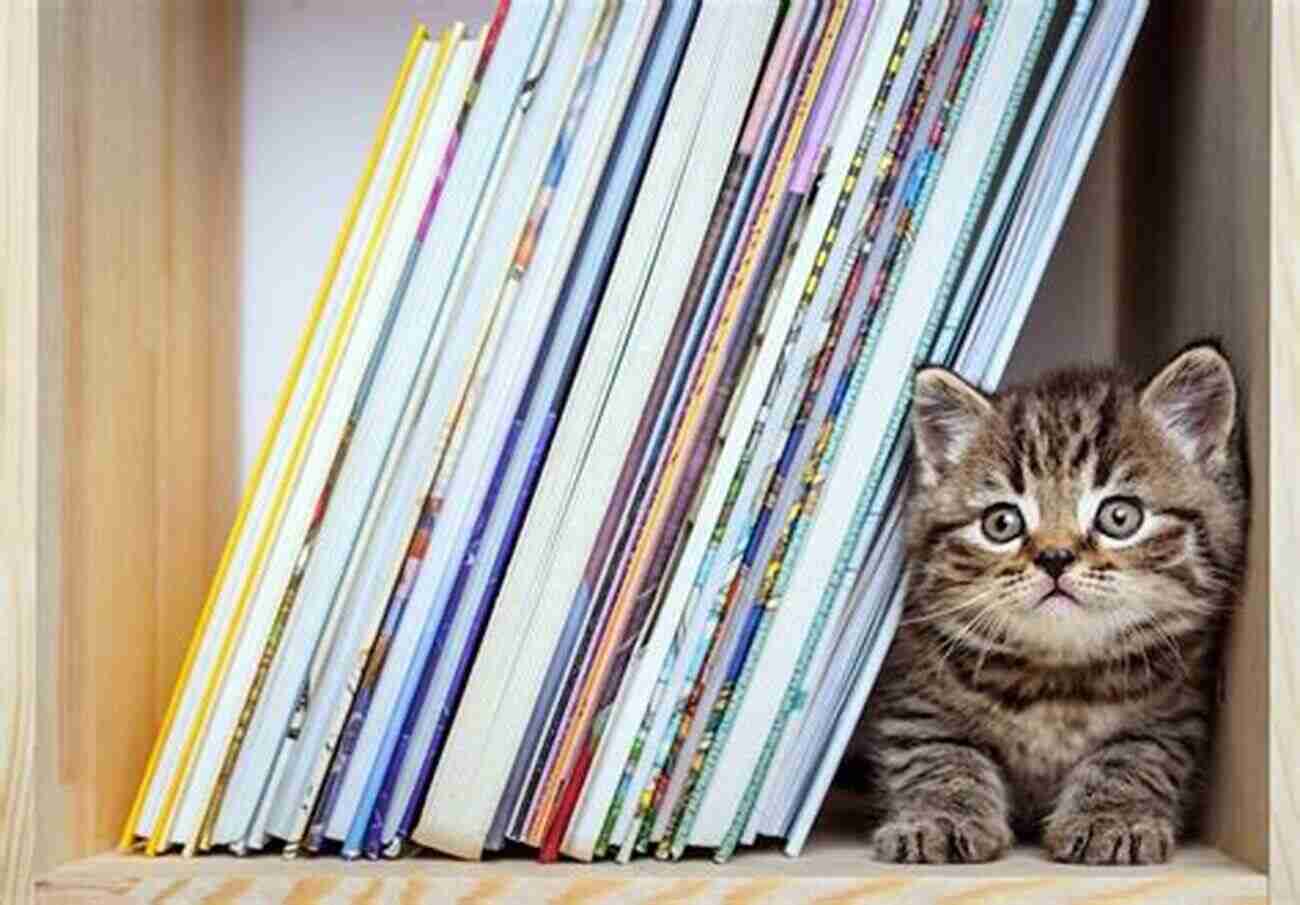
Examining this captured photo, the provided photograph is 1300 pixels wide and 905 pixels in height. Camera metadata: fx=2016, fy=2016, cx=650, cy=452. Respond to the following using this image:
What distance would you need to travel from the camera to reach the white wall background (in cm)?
140

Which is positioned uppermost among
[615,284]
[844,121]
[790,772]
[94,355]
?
[844,121]

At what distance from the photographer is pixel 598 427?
41.3 inches

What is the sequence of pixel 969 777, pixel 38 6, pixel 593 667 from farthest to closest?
pixel 969 777 < pixel 593 667 < pixel 38 6

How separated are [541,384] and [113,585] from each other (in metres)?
0.26

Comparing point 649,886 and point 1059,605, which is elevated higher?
point 1059,605

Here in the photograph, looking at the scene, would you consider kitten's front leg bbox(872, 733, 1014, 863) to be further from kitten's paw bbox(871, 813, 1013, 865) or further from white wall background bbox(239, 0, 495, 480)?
white wall background bbox(239, 0, 495, 480)

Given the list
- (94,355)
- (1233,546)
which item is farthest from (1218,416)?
(94,355)

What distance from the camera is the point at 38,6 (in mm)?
938

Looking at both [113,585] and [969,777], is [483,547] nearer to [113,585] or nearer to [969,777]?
[113,585]

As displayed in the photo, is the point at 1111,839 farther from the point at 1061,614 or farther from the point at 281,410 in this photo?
the point at 281,410

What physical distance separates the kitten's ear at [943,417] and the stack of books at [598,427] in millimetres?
30

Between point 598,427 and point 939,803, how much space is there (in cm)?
29

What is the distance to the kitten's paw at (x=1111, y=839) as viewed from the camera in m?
1.04

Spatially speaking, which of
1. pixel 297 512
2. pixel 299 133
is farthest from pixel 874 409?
pixel 299 133
